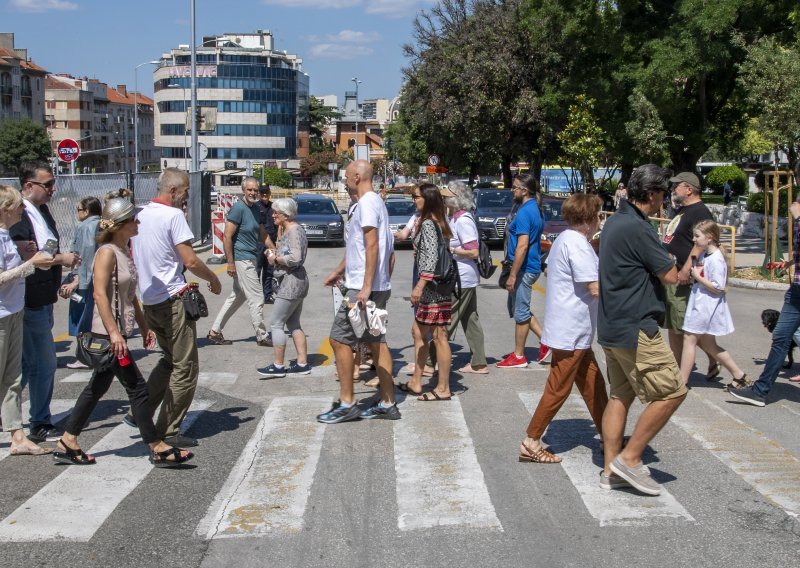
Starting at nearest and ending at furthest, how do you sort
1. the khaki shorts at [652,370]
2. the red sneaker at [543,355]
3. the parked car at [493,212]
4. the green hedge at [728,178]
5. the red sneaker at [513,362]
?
the khaki shorts at [652,370] < the red sneaker at [513,362] < the red sneaker at [543,355] < the parked car at [493,212] < the green hedge at [728,178]

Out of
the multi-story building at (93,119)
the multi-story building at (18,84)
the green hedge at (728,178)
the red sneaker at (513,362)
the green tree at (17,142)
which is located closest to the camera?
the red sneaker at (513,362)

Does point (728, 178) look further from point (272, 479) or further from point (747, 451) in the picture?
point (272, 479)

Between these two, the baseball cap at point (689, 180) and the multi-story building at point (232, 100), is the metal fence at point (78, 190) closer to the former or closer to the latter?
the baseball cap at point (689, 180)

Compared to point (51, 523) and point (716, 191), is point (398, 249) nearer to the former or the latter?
point (51, 523)

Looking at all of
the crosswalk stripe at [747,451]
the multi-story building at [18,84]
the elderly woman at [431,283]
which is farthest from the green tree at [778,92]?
the multi-story building at [18,84]

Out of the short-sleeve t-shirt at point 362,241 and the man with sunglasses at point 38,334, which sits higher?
the short-sleeve t-shirt at point 362,241

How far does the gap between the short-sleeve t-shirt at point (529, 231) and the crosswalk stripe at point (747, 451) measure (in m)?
2.20

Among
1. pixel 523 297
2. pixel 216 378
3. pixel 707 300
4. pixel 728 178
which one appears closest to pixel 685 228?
pixel 707 300

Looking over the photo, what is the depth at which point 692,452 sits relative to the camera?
637 centimetres

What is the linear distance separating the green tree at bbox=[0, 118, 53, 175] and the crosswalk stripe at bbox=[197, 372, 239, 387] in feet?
331

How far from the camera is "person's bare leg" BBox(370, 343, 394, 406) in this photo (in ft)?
23.3

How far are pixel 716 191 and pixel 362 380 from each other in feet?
192

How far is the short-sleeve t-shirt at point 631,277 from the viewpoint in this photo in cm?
530

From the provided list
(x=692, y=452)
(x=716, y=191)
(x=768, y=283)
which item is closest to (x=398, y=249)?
(x=768, y=283)
